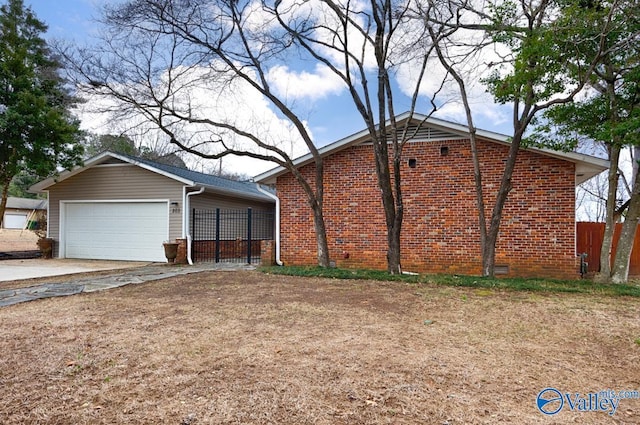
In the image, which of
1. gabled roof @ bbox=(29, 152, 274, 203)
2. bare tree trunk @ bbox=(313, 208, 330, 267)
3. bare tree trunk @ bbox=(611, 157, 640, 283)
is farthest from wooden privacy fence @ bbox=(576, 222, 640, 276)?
gabled roof @ bbox=(29, 152, 274, 203)

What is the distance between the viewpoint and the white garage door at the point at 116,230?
1280 cm

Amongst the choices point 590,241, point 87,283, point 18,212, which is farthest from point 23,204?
point 590,241

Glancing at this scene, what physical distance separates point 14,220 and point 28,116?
28.1 m

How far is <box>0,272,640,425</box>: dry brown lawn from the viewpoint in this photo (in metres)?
2.51

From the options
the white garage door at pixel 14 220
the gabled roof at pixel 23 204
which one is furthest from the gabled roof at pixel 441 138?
the white garage door at pixel 14 220

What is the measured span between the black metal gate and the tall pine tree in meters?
5.10

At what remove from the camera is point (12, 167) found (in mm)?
13867

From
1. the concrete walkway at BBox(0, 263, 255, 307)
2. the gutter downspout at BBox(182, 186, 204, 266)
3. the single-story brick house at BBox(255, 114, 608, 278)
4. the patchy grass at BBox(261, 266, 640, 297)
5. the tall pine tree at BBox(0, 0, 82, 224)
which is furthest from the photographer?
the tall pine tree at BBox(0, 0, 82, 224)

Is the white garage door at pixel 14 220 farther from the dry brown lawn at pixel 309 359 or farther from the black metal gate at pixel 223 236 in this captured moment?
the dry brown lawn at pixel 309 359

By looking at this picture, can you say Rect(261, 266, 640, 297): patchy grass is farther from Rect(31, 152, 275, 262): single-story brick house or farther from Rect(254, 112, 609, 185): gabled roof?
Rect(31, 152, 275, 262): single-story brick house

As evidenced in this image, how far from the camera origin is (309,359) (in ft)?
11.3

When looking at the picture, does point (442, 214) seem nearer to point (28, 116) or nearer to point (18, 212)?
point (28, 116)

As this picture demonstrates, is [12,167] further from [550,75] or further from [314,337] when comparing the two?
[550,75]

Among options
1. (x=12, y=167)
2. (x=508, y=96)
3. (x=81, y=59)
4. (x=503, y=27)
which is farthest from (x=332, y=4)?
(x=12, y=167)
